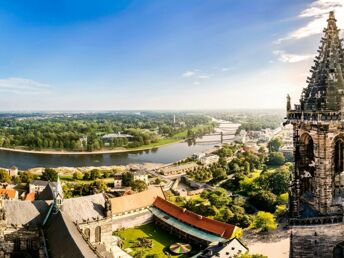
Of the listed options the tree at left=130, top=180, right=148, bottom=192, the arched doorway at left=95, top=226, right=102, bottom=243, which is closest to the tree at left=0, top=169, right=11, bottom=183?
the tree at left=130, top=180, right=148, bottom=192

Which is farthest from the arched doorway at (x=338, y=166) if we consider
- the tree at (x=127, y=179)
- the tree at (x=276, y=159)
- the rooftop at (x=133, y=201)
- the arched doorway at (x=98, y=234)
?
the tree at (x=276, y=159)

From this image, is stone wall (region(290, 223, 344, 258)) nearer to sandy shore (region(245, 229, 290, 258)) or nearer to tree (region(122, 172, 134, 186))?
sandy shore (region(245, 229, 290, 258))

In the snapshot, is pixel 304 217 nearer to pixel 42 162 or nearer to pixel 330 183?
pixel 330 183

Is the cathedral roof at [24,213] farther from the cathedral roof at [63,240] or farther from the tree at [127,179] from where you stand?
the tree at [127,179]

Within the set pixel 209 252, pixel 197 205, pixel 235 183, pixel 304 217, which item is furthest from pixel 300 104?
pixel 235 183

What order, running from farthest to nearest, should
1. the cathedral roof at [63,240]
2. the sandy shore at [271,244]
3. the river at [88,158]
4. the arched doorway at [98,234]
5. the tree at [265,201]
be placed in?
the river at [88,158], the tree at [265,201], the sandy shore at [271,244], the arched doorway at [98,234], the cathedral roof at [63,240]

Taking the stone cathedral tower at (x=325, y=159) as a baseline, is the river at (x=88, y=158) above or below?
below

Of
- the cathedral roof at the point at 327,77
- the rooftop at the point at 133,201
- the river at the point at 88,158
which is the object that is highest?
the cathedral roof at the point at 327,77
